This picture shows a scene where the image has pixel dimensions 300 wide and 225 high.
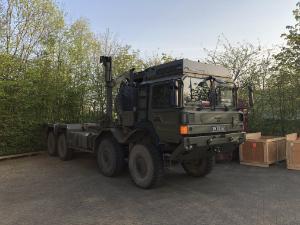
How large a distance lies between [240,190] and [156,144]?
6.30 feet

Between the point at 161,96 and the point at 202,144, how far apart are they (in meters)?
1.27

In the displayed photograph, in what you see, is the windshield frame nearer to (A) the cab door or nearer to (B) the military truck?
(B) the military truck

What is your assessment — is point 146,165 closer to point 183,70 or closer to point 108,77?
point 183,70

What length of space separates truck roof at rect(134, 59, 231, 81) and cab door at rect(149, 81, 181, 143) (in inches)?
11.4

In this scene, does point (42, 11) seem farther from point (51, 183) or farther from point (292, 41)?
point (292, 41)

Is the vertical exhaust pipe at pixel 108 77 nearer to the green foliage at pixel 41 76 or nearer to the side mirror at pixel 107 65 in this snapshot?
the side mirror at pixel 107 65

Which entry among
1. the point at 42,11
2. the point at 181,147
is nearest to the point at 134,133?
the point at 181,147

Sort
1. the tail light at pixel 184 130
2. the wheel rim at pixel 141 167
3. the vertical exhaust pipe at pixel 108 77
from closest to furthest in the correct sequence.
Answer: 1. the tail light at pixel 184 130
2. the wheel rim at pixel 141 167
3. the vertical exhaust pipe at pixel 108 77

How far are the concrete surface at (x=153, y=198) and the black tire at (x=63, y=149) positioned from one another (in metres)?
1.48

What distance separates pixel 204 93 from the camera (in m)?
5.93

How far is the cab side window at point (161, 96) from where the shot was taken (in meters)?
5.77

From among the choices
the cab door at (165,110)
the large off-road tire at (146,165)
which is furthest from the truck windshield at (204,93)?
the large off-road tire at (146,165)

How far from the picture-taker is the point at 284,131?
34.3 feet

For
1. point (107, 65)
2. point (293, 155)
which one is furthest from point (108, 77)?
point (293, 155)
